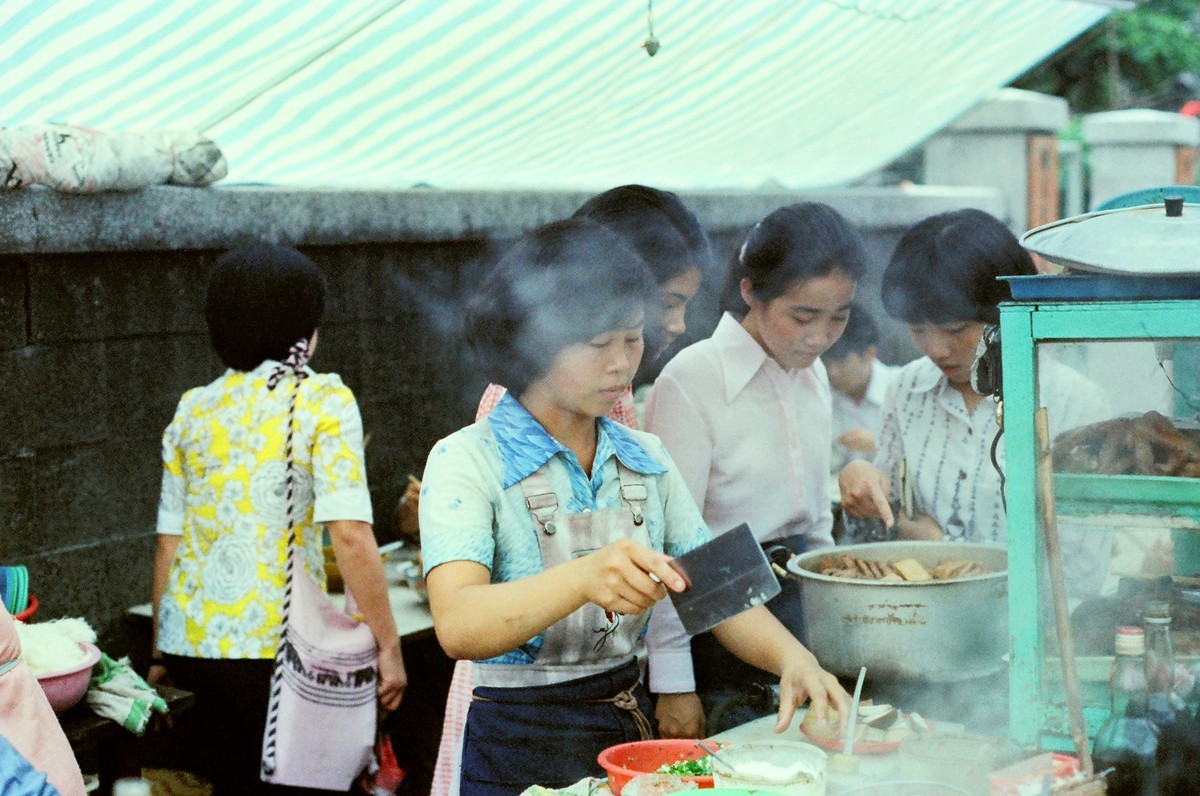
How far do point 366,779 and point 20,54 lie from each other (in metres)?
2.25

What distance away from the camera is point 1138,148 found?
485 inches

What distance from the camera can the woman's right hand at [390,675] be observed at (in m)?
3.89

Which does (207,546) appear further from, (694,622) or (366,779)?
(694,622)

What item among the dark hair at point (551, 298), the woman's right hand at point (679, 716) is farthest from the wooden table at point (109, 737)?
the dark hair at point (551, 298)

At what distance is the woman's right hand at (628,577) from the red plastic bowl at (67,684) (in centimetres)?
172

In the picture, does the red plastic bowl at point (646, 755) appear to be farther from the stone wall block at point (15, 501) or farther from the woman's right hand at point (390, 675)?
the stone wall block at point (15, 501)

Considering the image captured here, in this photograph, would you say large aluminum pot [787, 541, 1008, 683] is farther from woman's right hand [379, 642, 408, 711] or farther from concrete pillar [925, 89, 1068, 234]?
concrete pillar [925, 89, 1068, 234]

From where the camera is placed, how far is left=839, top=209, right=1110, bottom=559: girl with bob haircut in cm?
320

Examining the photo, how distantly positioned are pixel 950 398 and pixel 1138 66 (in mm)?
15614

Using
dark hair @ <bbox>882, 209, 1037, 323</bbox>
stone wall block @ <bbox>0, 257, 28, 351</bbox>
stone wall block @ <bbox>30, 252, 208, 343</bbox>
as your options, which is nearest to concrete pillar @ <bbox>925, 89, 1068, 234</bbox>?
stone wall block @ <bbox>30, 252, 208, 343</bbox>

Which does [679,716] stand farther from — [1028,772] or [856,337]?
[856,337]

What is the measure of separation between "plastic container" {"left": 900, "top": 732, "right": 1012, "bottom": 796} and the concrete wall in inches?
63.2

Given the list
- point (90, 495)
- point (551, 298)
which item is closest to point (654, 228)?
point (551, 298)

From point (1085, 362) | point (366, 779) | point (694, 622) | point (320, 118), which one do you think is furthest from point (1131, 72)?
point (694, 622)
